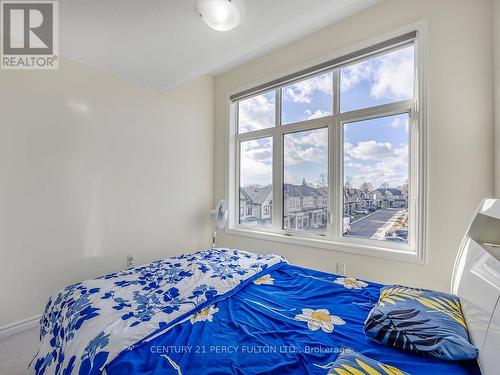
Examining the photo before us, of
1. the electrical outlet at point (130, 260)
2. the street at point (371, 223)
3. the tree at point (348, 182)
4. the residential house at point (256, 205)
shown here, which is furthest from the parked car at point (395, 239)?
the electrical outlet at point (130, 260)

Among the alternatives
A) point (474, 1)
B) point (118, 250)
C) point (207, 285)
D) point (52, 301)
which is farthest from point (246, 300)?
point (474, 1)

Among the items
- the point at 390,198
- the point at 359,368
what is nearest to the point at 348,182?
the point at 390,198

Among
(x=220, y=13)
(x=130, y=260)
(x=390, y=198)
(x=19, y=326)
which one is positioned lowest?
(x=19, y=326)

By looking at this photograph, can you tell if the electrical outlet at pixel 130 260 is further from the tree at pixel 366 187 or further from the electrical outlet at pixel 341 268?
the tree at pixel 366 187

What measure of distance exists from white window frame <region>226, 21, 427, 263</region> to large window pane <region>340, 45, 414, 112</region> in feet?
0.23

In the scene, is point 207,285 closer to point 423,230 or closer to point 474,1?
point 423,230

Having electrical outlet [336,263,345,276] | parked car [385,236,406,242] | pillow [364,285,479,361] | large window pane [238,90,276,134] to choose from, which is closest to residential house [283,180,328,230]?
electrical outlet [336,263,345,276]

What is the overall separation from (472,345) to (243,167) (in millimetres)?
2959

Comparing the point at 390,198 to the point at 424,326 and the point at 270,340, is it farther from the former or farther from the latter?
the point at 270,340

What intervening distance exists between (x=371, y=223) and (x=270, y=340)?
180cm

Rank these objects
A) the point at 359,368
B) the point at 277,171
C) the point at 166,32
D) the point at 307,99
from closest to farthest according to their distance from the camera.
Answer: the point at 359,368
the point at 166,32
the point at 307,99
the point at 277,171

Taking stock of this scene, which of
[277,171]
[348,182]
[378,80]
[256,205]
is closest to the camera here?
[378,80]

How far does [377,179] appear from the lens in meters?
2.41

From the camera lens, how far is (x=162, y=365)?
89 centimetres
